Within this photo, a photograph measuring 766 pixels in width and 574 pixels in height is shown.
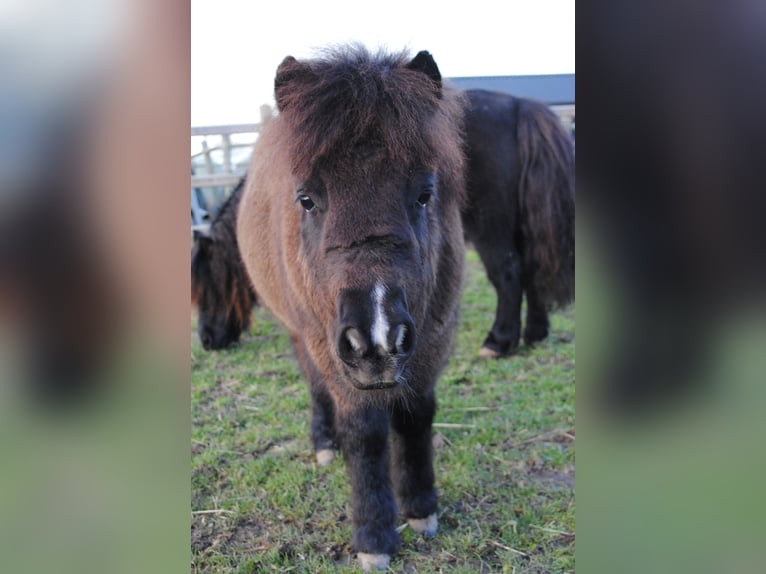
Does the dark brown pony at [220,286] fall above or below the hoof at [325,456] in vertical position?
above

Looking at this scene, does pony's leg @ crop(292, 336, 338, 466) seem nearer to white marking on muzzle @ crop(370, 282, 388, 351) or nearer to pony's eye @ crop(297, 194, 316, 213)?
pony's eye @ crop(297, 194, 316, 213)

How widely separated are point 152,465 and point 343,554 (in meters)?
2.08

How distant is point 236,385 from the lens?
4.98 meters

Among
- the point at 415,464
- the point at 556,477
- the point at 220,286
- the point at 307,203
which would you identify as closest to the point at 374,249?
the point at 307,203

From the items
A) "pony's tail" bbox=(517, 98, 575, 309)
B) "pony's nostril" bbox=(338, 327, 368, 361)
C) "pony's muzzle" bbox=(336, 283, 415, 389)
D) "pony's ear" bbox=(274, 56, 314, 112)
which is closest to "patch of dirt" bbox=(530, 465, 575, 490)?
"pony's muzzle" bbox=(336, 283, 415, 389)

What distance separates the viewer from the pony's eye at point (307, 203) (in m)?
2.33

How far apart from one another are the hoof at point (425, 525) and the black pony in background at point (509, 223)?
9.31 feet

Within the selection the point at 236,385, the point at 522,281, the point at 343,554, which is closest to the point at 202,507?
the point at 343,554

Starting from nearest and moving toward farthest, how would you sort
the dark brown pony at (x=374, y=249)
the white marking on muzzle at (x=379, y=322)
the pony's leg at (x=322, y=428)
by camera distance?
the white marking on muzzle at (x=379, y=322), the dark brown pony at (x=374, y=249), the pony's leg at (x=322, y=428)

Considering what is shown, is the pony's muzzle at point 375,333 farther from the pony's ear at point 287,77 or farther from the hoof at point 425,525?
the hoof at point 425,525

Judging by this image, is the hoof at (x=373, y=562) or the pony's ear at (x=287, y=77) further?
the hoof at (x=373, y=562)

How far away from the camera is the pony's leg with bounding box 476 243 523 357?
5723mm

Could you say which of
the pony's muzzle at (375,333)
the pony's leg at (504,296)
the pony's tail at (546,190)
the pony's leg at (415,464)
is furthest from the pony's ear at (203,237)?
the pony's muzzle at (375,333)

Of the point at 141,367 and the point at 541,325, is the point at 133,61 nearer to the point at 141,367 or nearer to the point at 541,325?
the point at 141,367
